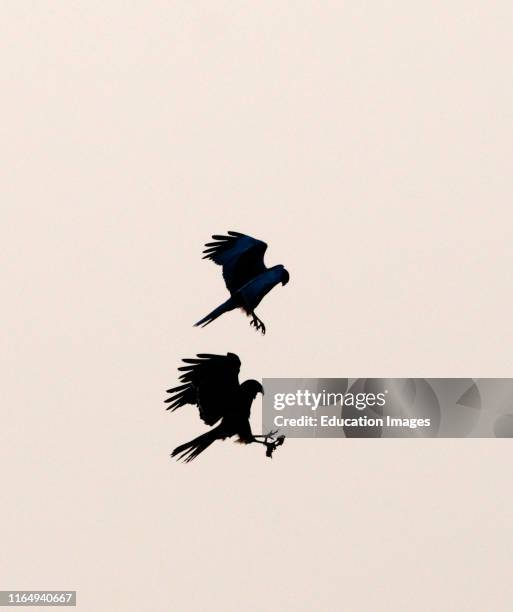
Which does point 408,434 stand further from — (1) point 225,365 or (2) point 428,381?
(1) point 225,365

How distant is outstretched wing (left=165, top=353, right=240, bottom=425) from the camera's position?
8039 millimetres

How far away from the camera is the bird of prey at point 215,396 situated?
8.06 metres

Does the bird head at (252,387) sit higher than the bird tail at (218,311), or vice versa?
the bird tail at (218,311)

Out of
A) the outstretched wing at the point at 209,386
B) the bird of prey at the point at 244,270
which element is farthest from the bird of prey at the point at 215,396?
→ the bird of prey at the point at 244,270

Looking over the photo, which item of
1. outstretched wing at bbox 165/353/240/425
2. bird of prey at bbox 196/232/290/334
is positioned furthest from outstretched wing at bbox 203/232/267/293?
outstretched wing at bbox 165/353/240/425

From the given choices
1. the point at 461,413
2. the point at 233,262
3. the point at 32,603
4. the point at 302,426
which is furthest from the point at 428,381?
the point at 32,603

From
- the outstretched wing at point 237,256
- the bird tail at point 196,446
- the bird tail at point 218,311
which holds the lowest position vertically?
the bird tail at point 196,446

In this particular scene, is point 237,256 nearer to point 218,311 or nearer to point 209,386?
point 218,311

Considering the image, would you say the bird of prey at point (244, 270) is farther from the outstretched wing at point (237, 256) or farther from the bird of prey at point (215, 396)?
the bird of prey at point (215, 396)

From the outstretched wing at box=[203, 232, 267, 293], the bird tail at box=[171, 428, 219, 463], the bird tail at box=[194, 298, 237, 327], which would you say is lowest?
the bird tail at box=[171, 428, 219, 463]

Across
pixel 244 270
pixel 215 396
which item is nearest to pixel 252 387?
pixel 215 396

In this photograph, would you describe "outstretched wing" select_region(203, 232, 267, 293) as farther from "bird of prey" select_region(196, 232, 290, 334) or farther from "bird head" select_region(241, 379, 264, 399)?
"bird head" select_region(241, 379, 264, 399)

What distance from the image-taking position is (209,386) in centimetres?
813

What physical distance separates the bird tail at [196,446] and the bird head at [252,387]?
0.41m
